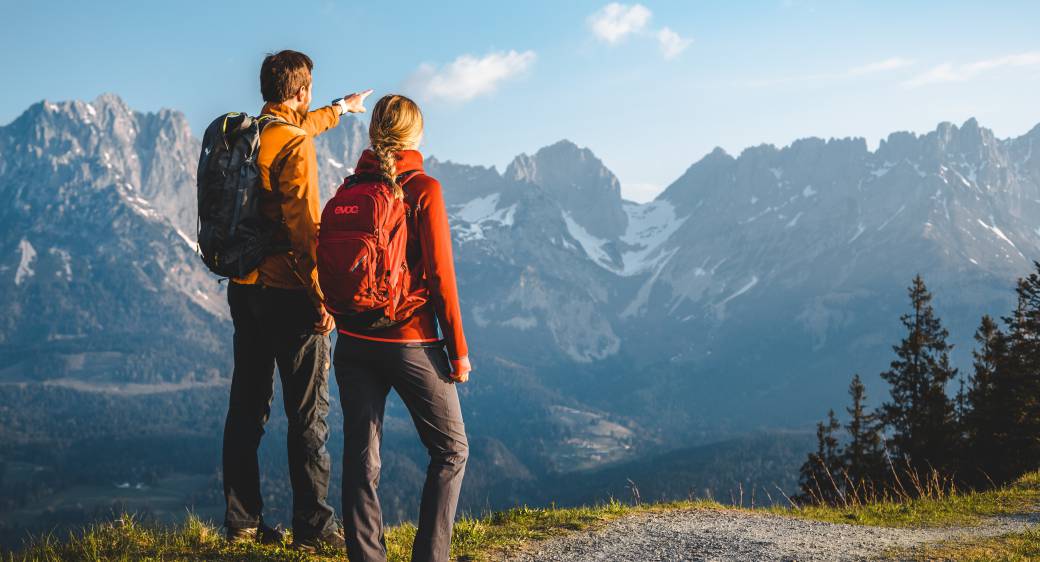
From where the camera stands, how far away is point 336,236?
6000 millimetres

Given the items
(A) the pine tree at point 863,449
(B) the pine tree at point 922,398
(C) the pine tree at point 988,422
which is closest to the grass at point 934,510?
(C) the pine tree at point 988,422

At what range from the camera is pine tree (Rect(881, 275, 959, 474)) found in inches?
1614

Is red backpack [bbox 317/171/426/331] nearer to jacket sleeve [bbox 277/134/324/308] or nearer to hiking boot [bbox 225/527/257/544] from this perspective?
jacket sleeve [bbox 277/134/324/308]

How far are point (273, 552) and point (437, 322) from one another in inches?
133

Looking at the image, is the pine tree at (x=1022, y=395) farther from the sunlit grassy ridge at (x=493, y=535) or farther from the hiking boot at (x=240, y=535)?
the hiking boot at (x=240, y=535)

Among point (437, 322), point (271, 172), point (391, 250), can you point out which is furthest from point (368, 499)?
point (271, 172)

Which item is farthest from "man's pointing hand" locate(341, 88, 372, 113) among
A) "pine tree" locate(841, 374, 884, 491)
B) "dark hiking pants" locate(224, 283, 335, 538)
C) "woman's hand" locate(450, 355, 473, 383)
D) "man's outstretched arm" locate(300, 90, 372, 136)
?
"pine tree" locate(841, 374, 884, 491)

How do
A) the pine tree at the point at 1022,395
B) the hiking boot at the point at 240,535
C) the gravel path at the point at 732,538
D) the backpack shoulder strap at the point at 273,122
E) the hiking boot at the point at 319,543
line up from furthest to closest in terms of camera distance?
1. the pine tree at the point at 1022,395
2. the gravel path at the point at 732,538
3. the hiking boot at the point at 240,535
4. the hiking boot at the point at 319,543
5. the backpack shoulder strap at the point at 273,122

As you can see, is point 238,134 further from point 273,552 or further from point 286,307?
point 273,552

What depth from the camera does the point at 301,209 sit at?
7.18 metres

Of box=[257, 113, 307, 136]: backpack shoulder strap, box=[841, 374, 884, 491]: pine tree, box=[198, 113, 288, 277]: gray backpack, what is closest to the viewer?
box=[198, 113, 288, 277]: gray backpack

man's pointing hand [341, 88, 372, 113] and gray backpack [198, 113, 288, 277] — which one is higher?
man's pointing hand [341, 88, 372, 113]

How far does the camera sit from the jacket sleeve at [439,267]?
237 inches

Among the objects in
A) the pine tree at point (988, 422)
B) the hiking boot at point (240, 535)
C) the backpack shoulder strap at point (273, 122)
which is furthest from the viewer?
the pine tree at point (988, 422)
